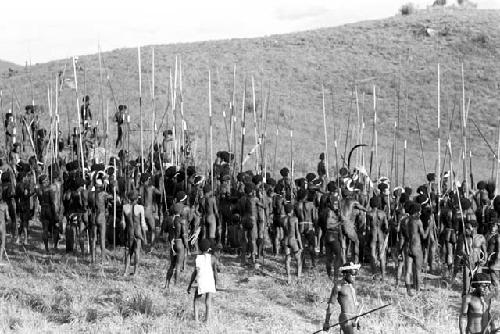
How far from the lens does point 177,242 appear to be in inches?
630

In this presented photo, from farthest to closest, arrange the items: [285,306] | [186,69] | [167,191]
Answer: [186,69]
[167,191]
[285,306]

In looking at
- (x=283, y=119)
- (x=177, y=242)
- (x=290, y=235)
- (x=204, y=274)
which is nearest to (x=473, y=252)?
(x=290, y=235)

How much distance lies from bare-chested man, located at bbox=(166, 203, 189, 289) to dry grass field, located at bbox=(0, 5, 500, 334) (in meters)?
0.40

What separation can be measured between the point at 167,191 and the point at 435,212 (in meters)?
6.59

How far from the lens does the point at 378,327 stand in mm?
14156

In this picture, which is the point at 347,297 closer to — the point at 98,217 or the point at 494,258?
the point at 494,258

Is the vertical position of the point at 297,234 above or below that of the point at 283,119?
below

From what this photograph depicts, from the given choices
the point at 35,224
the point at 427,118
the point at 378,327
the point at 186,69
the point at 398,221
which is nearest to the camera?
the point at 378,327

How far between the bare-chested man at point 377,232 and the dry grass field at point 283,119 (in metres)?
0.54

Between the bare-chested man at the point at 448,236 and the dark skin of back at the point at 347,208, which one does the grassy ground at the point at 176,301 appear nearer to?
the bare-chested man at the point at 448,236

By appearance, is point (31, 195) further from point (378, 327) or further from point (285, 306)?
point (378, 327)

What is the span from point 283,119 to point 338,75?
28.7ft

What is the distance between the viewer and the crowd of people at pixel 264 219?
16.5 m

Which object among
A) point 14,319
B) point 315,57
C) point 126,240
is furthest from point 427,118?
point 14,319
